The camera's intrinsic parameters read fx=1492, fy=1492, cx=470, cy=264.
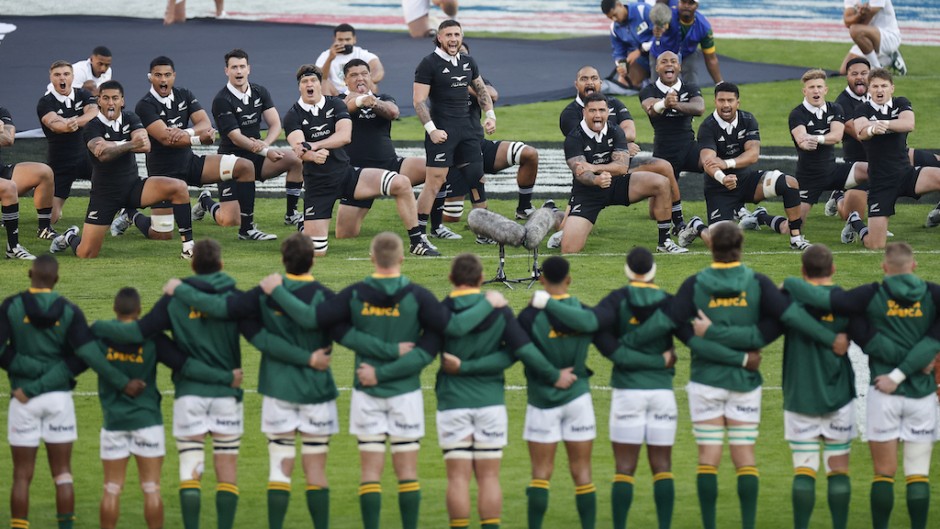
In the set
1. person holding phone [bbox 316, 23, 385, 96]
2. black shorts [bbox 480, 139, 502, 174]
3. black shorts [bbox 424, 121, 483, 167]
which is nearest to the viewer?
black shorts [bbox 424, 121, 483, 167]

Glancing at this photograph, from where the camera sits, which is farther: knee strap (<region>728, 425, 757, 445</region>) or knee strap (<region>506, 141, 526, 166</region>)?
knee strap (<region>506, 141, 526, 166</region>)

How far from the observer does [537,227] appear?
12555 mm

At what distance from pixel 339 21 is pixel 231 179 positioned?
51.8 feet

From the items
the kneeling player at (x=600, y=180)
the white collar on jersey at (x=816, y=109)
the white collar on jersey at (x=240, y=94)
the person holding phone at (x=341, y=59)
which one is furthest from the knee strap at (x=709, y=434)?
the person holding phone at (x=341, y=59)

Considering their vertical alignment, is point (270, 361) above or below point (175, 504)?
above

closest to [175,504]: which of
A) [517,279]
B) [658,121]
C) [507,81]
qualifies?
[517,279]

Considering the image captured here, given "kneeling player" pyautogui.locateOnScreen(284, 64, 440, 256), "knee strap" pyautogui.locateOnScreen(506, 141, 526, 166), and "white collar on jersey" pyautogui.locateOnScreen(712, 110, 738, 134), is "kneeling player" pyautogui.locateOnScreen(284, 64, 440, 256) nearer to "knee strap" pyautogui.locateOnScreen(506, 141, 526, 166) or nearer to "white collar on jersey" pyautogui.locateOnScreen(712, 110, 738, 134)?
"knee strap" pyautogui.locateOnScreen(506, 141, 526, 166)

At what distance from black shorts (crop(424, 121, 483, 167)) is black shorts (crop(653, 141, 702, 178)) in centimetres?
191

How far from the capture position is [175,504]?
27.6 feet

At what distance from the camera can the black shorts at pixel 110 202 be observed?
1401cm

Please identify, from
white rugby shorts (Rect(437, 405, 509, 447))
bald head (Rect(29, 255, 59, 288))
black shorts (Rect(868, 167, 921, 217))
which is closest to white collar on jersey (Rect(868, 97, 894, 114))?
black shorts (Rect(868, 167, 921, 217))

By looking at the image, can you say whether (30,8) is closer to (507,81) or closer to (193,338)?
(507,81)

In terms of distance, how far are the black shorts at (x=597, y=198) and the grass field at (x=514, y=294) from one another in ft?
1.37

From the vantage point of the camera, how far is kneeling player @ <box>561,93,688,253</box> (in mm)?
13922
